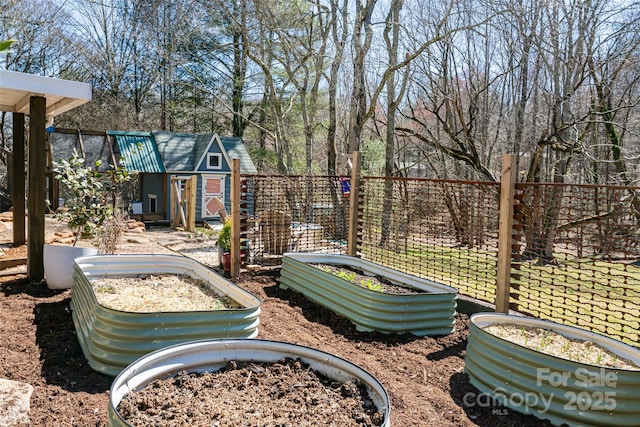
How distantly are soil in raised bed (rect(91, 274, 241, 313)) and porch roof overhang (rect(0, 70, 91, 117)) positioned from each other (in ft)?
7.17

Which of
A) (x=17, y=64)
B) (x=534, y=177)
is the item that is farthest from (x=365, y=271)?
(x=17, y=64)

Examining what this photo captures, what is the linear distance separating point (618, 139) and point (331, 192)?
718 cm

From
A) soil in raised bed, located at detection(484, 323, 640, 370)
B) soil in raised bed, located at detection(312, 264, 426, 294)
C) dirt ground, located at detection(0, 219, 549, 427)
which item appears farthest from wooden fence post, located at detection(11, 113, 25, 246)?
soil in raised bed, located at detection(484, 323, 640, 370)

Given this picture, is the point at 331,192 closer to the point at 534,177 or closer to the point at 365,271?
the point at 365,271

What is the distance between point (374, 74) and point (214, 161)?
589 cm

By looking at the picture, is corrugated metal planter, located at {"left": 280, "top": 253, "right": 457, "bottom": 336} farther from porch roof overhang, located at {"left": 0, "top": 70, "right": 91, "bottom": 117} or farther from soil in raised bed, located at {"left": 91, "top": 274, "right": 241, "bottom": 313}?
porch roof overhang, located at {"left": 0, "top": 70, "right": 91, "bottom": 117}

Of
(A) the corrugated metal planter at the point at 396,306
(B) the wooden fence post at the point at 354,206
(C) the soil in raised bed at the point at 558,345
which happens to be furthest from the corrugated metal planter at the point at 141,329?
(B) the wooden fence post at the point at 354,206

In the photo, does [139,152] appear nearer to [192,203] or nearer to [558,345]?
[192,203]

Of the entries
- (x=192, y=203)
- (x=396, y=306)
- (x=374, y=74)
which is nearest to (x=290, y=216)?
(x=396, y=306)

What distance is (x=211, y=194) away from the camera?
1528cm

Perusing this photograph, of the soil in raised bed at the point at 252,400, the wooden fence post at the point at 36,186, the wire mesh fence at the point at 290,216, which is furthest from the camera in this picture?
the wire mesh fence at the point at 290,216

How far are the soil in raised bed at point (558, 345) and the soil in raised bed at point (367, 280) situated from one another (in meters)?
1.34

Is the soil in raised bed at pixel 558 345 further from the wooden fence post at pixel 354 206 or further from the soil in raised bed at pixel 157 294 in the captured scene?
the wooden fence post at pixel 354 206

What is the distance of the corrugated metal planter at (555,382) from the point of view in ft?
9.02
